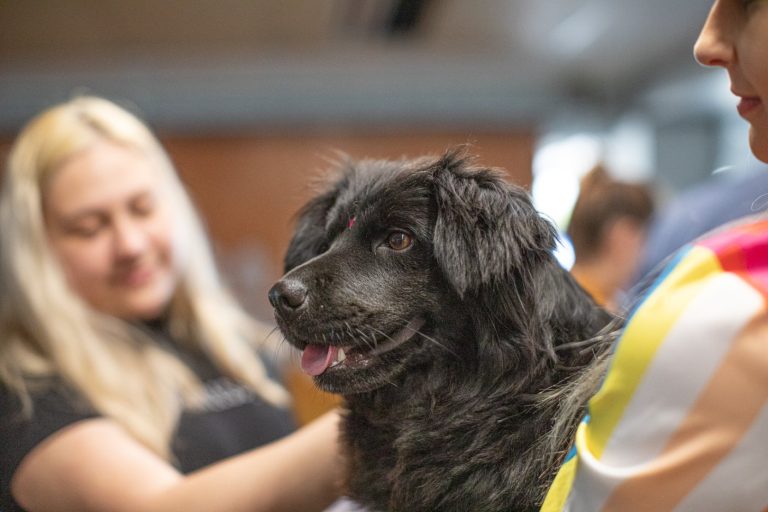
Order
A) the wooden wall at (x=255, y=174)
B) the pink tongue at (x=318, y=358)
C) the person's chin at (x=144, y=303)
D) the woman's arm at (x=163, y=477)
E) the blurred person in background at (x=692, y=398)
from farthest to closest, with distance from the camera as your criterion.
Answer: the wooden wall at (x=255, y=174) → the person's chin at (x=144, y=303) → the woman's arm at (x=163, y=477) → the pink tongue at (x=318, y=358) → the blurred person in background at (x=692, y=398)

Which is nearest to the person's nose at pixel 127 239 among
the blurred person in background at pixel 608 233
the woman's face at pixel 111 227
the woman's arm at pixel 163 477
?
the woman's face at pixel 111 227

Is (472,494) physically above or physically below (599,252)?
above

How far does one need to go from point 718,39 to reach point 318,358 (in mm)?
653

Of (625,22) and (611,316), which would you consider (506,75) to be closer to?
(625,22)

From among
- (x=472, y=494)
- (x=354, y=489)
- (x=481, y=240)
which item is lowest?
(x=354, y=489)

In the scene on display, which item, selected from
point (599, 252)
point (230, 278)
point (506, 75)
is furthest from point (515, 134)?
point (599, 252)

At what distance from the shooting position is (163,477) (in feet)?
4.08

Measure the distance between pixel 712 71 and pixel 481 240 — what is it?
5.10 meters

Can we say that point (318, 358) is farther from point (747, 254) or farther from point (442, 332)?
point (747, 254)

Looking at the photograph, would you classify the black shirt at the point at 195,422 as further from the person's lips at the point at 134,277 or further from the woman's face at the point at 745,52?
the woman's face at the point at 745,52

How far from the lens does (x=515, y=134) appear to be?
6078 mm

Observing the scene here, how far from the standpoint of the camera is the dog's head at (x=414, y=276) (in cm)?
92

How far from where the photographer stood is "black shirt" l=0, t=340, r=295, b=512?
1.30 metres

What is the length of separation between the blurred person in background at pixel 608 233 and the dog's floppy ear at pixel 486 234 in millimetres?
2050
